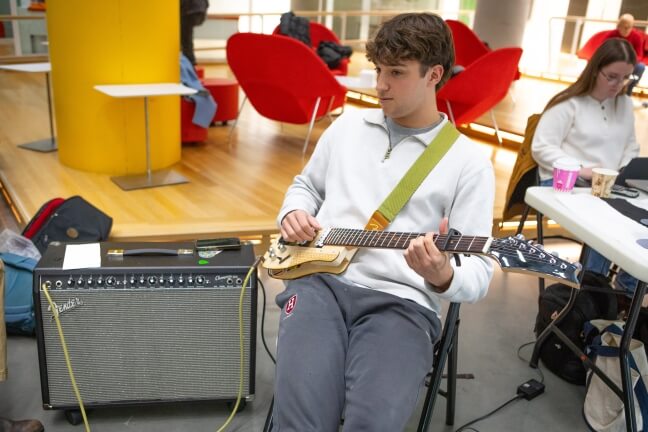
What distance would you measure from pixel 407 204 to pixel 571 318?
116 centimetres

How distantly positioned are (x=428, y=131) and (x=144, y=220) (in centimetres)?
211

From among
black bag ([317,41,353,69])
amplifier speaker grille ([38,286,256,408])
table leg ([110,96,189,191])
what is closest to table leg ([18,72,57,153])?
table leg ([110,96,189,191])

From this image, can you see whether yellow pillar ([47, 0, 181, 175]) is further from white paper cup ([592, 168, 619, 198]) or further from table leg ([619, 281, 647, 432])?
table leg ([619, 281, 647, 432])

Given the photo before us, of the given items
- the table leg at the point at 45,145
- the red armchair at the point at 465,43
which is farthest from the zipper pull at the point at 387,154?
the red armchair at the point at 465,43

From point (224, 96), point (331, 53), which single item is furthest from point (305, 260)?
point (331, 53)

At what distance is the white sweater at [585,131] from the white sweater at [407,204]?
1239mm

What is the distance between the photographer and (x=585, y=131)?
9.89ft

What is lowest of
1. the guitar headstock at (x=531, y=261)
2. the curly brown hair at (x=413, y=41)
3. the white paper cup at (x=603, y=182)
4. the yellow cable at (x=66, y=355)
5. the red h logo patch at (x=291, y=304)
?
the yellow cable at (x=66, y=355)

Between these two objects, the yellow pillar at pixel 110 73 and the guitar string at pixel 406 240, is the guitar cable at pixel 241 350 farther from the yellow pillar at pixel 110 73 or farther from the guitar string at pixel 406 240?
the yellow pillar at pixel 110 73

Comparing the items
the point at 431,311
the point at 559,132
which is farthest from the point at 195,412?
the point at 559,132

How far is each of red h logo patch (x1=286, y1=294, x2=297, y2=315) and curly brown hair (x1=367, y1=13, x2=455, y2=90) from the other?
687 mm

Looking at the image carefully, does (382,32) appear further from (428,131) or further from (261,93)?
(261,93)

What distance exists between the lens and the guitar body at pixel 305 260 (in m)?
1.82

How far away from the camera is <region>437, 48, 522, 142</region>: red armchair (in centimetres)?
502
